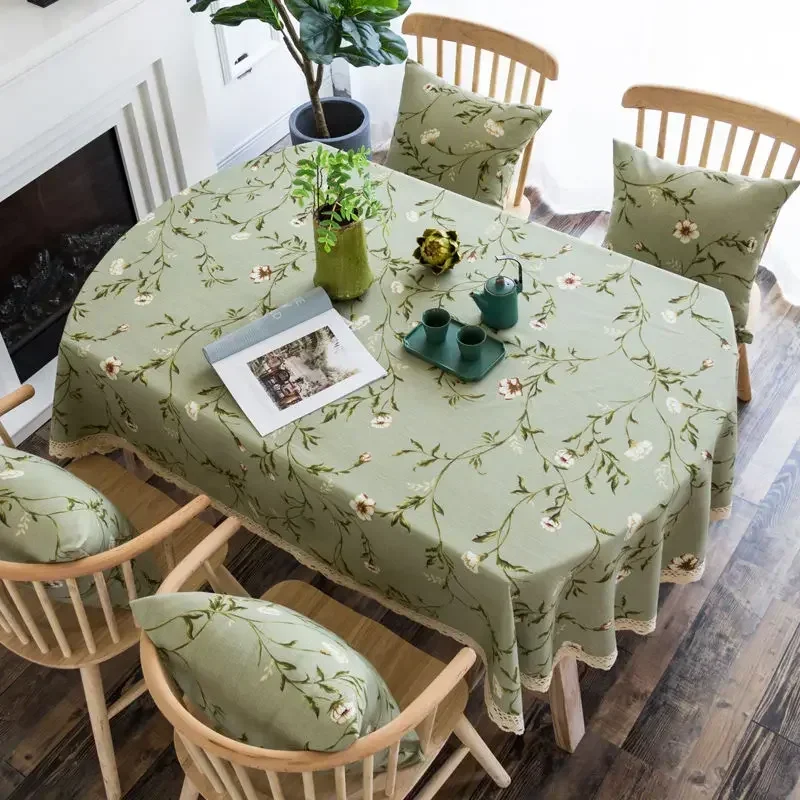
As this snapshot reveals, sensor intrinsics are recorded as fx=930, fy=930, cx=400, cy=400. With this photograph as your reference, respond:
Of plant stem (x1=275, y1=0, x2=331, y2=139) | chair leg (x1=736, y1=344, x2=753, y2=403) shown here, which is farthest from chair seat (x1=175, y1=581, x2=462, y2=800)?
plant stem (x1=275, y1=0, x2=331, y2=139)

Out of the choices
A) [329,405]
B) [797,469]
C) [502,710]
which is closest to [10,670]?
[329,405]

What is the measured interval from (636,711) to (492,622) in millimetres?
726

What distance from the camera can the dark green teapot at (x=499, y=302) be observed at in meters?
1.87

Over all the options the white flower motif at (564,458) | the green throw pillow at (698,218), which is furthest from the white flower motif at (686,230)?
the white flower motif at (564,458)

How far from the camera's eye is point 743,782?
2.02 m

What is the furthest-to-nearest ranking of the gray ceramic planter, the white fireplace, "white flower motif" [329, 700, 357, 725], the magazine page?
the gray ceramic planter → the white fireplace → the magazine page → "white flower motif" [329, 700, 357, 725]

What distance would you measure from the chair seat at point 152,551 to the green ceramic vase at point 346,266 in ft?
1.93

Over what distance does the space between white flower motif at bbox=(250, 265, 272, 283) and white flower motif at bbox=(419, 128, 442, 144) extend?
676 mm

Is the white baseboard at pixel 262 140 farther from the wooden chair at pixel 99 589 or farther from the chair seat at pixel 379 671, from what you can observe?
the chair seat at pixel 379 671

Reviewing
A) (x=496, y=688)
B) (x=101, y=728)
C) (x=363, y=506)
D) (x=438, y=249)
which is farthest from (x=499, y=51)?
(x=101, y=728)

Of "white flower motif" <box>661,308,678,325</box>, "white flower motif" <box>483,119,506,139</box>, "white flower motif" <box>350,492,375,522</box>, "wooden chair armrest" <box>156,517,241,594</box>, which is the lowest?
"wooden chair armrest" <box>156,517,241,594</box>

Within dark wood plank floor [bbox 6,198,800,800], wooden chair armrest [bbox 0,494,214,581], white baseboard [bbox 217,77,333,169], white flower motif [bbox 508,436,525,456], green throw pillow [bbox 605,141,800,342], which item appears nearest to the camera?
wooden chair armrest [bbox 0,494,214,581]

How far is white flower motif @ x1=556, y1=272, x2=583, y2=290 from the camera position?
2012mm

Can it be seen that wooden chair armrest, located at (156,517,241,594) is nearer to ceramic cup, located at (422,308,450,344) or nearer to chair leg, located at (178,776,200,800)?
chair leg, located at (178,776,200,800)
